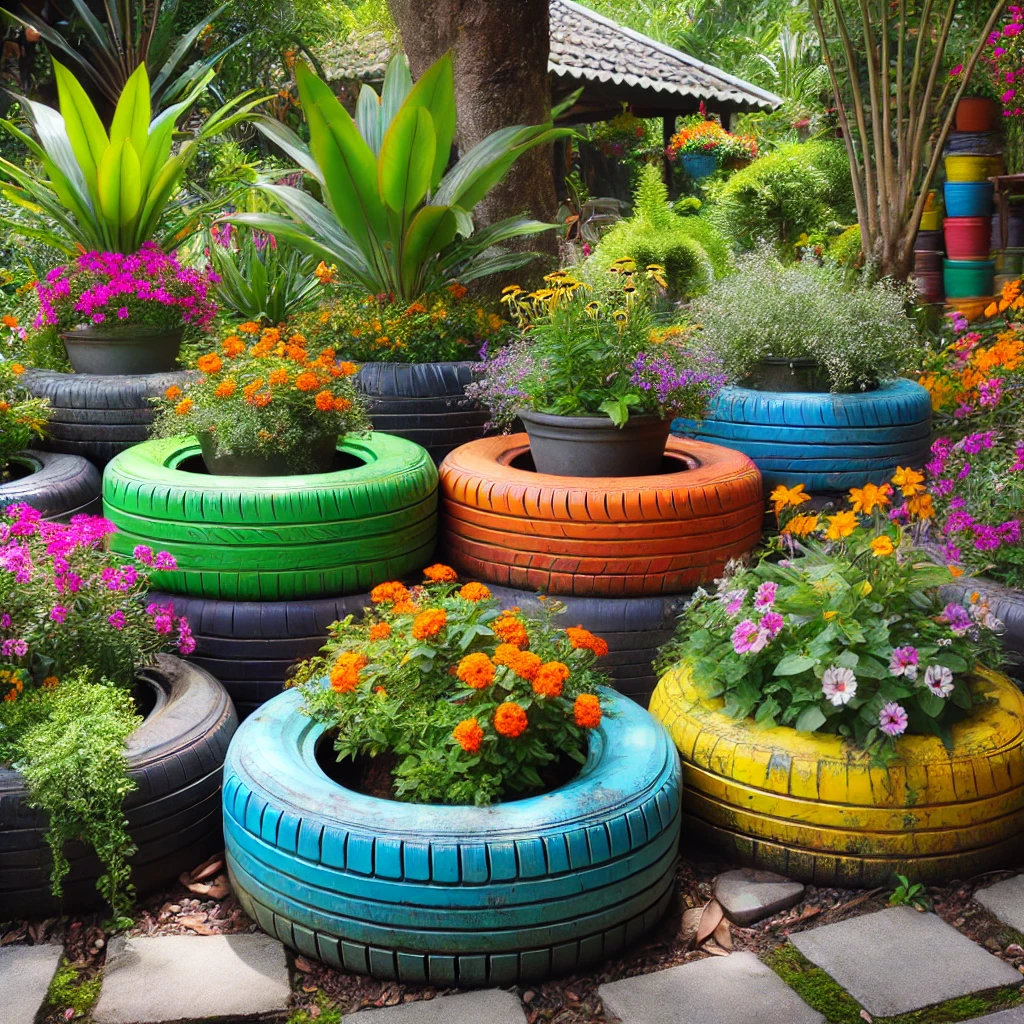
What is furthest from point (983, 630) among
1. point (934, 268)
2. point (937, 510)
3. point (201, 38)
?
point (201, 38)

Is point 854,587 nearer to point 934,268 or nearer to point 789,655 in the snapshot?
point 789,655

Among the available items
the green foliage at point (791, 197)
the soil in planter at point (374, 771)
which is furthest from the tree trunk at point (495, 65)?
the green foliage at point (791, 197)

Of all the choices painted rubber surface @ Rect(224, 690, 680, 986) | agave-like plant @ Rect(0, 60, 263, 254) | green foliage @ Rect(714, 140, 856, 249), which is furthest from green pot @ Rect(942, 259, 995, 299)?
painted rubber surface @ Rect(224, 690, 680, 986)

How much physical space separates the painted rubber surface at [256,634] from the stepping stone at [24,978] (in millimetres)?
982

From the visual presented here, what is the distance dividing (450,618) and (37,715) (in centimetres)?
99

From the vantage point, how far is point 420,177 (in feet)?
14.0

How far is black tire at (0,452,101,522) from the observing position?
12.0 ft

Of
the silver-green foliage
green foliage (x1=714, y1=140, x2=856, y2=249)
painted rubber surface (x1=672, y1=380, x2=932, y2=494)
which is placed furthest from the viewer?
green foliage (x1=714, y1=140, x2=856, y2=249)

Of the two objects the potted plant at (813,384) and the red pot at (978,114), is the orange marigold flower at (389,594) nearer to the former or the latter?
the potted plant at (813,384)

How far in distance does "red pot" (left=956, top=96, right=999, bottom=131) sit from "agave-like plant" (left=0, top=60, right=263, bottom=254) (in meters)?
6.00

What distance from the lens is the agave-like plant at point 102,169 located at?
4.54 m

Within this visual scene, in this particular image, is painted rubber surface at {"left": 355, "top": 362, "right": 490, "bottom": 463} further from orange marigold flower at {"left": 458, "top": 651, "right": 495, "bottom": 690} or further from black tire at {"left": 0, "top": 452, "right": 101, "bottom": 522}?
orange marigold flower at {"left": 458, "top": 651, "right": 495, "bottom": 690}

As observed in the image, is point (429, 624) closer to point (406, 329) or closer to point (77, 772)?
point (77, 772)

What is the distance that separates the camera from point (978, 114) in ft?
26.7
